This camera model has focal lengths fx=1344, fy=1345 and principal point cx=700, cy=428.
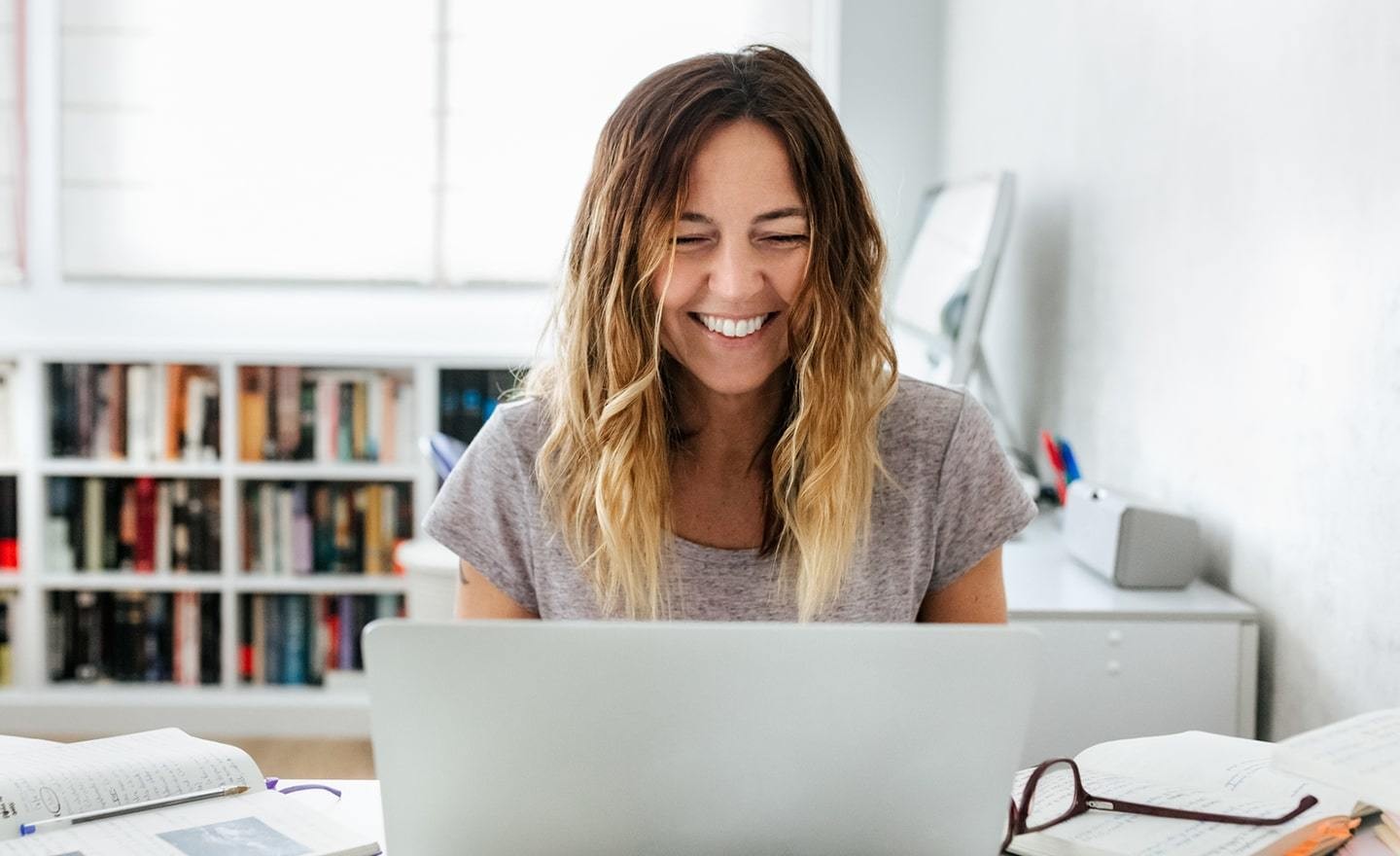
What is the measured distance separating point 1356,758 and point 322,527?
3065mm

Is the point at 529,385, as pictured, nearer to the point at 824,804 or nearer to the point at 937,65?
the point at 824,804

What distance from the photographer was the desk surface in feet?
6.19

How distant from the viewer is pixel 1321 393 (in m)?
1.68

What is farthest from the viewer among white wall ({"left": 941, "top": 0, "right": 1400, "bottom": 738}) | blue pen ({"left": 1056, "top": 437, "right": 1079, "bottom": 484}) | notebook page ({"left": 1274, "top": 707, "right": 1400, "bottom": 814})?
blue pen ({"left": 1056, "top": 437, "right": 1079, "bottom": 484})

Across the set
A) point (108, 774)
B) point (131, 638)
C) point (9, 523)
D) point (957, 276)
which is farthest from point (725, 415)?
point (9, 523)

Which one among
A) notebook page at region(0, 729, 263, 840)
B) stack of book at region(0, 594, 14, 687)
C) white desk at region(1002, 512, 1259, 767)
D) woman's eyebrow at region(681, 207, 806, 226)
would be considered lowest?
stack of book at region(0, 594, 14, 687)

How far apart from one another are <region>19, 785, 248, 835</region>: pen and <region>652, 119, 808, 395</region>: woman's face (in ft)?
2.02

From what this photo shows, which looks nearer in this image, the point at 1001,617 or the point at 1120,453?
the point at 1001,617

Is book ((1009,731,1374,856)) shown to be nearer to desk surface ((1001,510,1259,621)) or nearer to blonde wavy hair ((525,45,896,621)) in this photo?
blonde wavy hair ((525,45,896,621))

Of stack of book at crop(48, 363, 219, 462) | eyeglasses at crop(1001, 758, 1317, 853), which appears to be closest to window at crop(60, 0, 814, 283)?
stack of book at crop(48, 363, 219, 462)

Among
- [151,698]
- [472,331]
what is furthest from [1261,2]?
[151,698]

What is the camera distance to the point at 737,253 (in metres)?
1.33

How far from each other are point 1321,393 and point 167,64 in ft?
11.5

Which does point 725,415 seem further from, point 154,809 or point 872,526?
point 154,809
